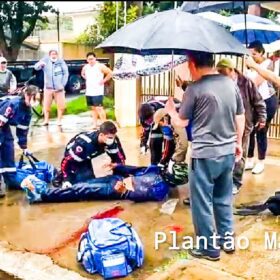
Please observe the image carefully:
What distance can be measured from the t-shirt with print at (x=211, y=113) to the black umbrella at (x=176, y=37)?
0.27 m

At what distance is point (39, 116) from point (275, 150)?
615 cm

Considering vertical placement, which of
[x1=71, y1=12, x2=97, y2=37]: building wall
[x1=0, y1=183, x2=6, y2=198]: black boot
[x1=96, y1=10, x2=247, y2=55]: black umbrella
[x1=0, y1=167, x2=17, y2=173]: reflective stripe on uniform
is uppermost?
[x1=71, y1=12, x2=97, y2=37]: building wall

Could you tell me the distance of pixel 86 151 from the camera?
213 inches

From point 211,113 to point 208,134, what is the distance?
0.17 metres

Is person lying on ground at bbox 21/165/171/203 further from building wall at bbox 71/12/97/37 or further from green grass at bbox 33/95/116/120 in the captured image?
building wall at bbox 71/12/97/37

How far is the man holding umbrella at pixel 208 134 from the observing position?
364cm

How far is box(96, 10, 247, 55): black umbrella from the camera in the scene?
3.70 meters

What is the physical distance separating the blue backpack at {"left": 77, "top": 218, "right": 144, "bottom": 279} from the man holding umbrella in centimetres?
54

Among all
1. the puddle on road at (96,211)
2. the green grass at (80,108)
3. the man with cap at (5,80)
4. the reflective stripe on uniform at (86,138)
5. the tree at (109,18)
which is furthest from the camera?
the tree at (109,18)

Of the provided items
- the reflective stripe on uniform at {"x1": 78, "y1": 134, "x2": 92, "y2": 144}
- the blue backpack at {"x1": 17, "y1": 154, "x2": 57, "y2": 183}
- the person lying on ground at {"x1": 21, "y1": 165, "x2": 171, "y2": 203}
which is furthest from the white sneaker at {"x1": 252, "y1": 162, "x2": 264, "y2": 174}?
the blue backpack at {"x1": 17, "y1": 154, "x2": 57, "y2": 183}

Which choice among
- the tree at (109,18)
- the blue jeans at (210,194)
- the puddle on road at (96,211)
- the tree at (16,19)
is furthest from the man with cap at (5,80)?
the tree at (16,19)

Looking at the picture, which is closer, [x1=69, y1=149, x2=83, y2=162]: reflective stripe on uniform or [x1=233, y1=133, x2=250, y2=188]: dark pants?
[x1=233, y1=133, x2=250, y2=188]: dark pants

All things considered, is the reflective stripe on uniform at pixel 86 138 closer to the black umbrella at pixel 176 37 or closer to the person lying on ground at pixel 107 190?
the person lying on ground at pixel 107 190

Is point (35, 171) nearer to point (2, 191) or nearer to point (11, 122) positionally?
point (2, 191)
